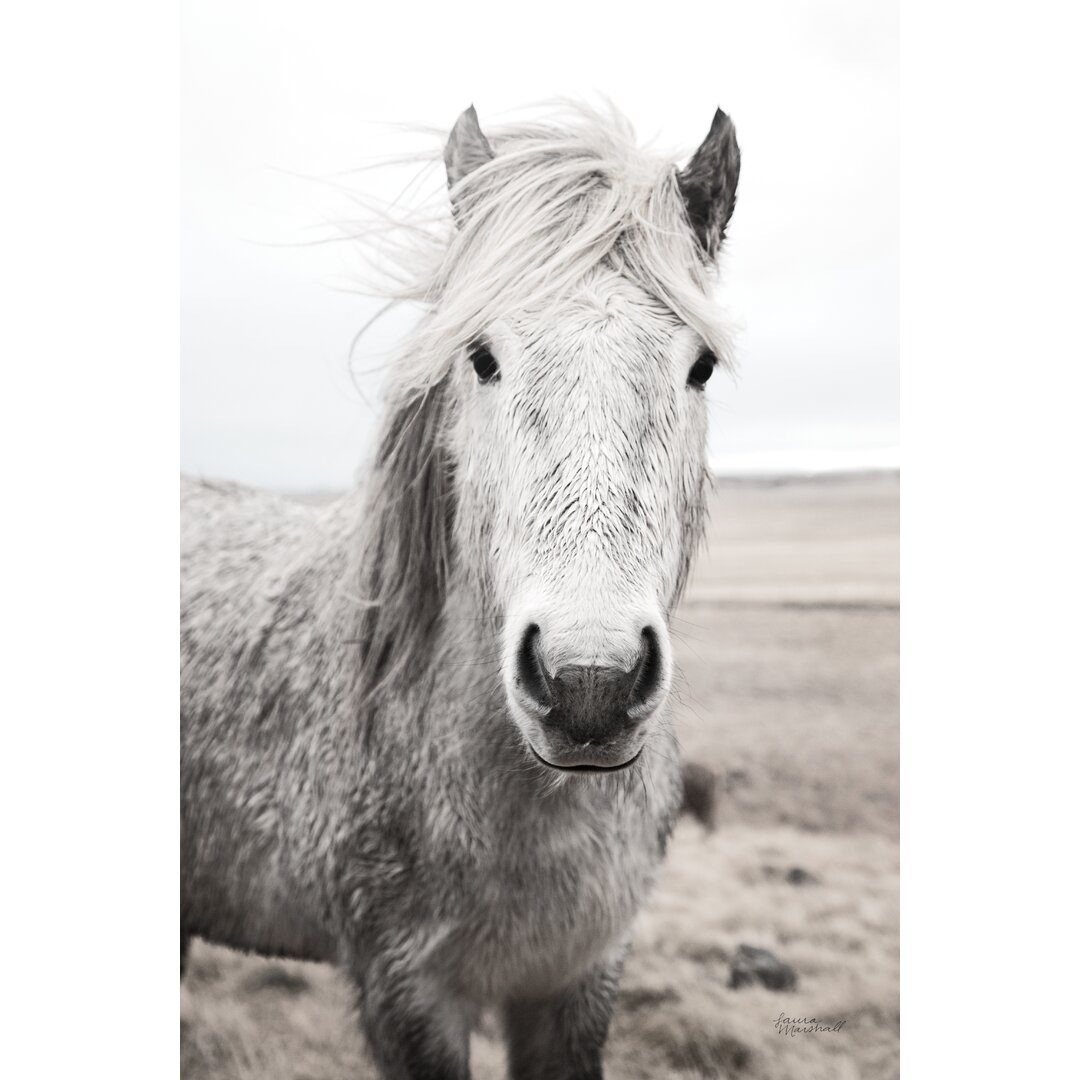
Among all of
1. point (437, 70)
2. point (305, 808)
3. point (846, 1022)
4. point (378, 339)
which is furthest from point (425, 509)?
point (846, 1022)

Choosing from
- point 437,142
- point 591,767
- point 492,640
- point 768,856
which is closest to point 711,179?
point 437,142

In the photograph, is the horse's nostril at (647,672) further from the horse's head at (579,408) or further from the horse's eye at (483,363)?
the horse's eye at (483,363)

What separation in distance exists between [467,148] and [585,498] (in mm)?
686

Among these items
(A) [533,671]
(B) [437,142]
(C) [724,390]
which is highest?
(B) [437,142]

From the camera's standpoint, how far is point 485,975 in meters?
1.62

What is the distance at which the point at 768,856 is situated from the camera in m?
2.12

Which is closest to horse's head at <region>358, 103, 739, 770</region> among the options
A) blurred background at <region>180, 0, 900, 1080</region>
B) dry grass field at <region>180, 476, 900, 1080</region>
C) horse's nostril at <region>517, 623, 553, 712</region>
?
horse's nostril at <region>517, 623, 553, 712</region>

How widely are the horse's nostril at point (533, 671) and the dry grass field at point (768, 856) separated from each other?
31.9 inches

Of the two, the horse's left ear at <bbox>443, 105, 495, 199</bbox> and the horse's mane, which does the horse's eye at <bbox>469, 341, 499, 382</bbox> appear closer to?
the horse's mane

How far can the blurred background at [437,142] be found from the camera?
193 centimetres

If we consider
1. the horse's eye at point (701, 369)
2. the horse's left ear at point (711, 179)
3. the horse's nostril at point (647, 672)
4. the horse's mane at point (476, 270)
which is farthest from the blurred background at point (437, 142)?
the horse's nostril at point (647, 672)

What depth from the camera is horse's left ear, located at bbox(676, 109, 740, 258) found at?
1.54 meters

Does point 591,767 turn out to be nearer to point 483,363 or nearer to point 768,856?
point 483,363

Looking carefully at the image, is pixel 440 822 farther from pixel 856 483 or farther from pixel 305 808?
pixel 856 483
